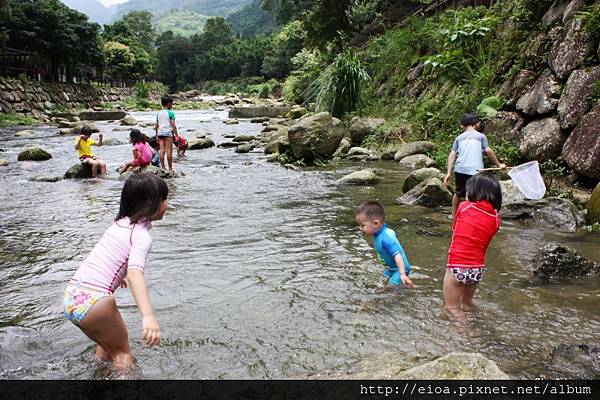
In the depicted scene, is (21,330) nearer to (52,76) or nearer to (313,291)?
(313,291)

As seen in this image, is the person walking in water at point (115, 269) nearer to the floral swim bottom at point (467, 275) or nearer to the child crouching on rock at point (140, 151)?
the floral swim bottom at point (467, 275)

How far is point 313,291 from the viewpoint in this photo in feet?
14.5

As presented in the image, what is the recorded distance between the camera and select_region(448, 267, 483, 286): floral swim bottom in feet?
12.5

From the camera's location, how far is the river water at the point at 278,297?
10.6 ft

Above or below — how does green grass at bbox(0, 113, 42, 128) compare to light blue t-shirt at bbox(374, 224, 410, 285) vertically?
below

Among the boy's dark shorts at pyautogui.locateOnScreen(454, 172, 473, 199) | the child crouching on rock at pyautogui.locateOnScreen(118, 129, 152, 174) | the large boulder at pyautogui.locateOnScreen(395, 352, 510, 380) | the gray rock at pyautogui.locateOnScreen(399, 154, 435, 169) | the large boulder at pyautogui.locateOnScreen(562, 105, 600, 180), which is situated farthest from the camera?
the gray rock at pyautogui.locateOnScreen(399, 154, 435, 169)

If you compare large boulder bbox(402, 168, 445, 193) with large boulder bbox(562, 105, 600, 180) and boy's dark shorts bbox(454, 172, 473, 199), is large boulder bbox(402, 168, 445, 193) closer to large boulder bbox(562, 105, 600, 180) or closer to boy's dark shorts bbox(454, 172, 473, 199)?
boy's dark shorts bbox(454, 172, 473, 199)

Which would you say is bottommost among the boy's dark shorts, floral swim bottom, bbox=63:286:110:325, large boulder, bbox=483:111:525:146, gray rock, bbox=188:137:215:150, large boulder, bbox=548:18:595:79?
gray rock, bbox=188:137:215:150

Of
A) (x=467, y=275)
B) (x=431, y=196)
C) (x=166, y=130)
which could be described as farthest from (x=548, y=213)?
(x=166, y=130)

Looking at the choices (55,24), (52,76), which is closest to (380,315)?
(55,24)

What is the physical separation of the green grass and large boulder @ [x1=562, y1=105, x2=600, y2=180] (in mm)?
25561

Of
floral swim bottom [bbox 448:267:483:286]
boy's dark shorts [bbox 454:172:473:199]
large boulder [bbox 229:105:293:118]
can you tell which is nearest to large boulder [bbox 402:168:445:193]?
boy's dark shorts [bbox 454:172:473:199]

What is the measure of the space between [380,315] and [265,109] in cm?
3095

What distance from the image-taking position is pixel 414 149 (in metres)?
12.0
